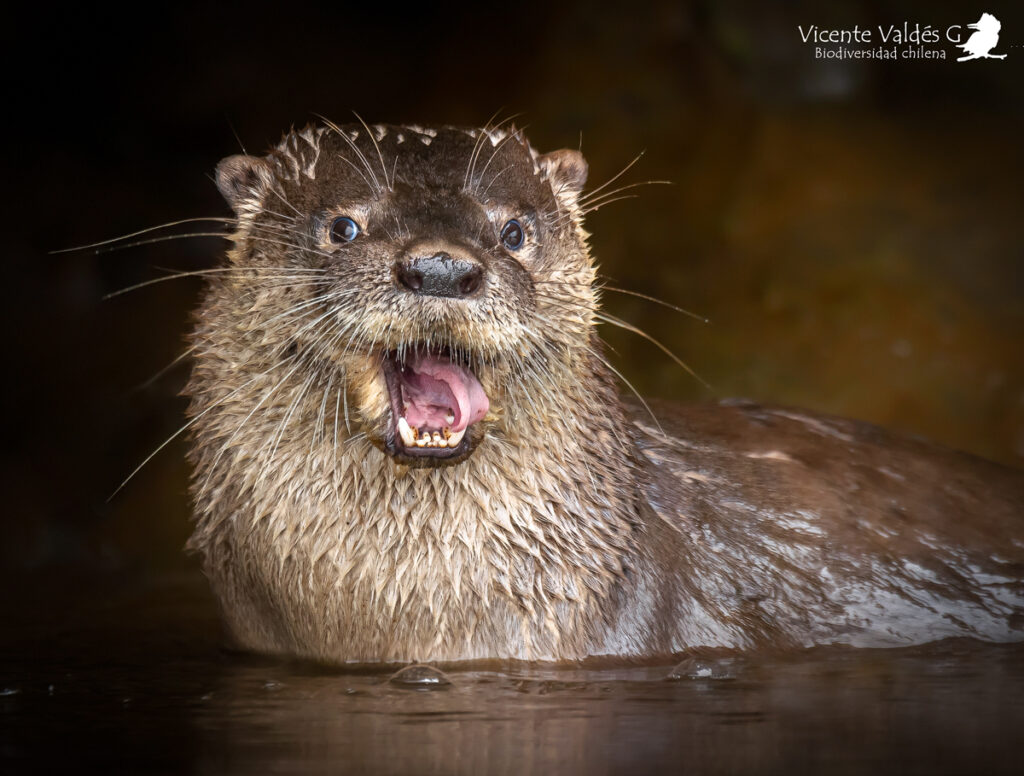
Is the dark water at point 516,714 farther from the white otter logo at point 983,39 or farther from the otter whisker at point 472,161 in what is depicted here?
the white otter logo at point 983,39

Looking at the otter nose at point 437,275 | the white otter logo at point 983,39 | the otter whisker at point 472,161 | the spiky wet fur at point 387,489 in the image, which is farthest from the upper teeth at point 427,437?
the white otter logo at point 983,39

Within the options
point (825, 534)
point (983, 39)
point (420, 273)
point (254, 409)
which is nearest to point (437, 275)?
point (420, 273)

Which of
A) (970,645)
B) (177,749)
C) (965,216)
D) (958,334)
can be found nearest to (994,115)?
(965,216)

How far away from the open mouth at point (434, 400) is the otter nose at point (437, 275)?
0.65 ft

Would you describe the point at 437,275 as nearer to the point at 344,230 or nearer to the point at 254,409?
the point at 344,230

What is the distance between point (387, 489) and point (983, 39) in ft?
14.2

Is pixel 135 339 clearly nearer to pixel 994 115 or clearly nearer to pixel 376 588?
pixel 376 588

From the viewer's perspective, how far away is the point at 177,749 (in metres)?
2.69

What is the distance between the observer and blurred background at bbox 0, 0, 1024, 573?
6.14 metres

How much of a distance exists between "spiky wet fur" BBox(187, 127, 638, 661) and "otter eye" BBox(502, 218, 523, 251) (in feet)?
0.19

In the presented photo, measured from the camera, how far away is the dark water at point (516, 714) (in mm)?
2586

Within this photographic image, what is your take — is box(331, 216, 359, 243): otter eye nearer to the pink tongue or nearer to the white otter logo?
the pink tongue

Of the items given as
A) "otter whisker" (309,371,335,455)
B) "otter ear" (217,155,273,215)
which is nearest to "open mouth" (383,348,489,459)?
"otter whisker" (309,371,335,455)

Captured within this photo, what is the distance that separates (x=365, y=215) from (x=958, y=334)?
Result: 348 cm
